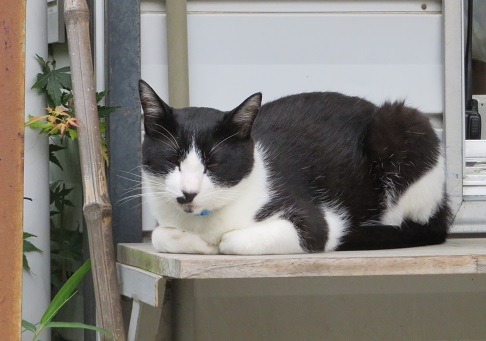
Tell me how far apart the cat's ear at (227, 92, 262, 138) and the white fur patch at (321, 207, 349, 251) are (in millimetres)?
394

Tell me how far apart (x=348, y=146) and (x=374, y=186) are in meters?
0.15

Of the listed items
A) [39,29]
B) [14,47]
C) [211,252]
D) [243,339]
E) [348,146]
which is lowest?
[243,339]

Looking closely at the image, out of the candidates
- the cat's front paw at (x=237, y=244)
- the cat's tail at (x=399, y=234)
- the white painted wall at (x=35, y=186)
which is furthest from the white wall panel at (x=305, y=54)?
the cat's front paw at (x=237, y=244)

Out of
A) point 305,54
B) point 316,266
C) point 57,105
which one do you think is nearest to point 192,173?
point 316,266

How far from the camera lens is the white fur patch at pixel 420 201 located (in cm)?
250

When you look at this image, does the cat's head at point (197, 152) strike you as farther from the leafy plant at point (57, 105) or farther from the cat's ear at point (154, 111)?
the leafy plant at point (57, 105)

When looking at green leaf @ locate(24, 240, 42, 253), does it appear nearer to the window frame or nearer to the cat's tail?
the cat's tail

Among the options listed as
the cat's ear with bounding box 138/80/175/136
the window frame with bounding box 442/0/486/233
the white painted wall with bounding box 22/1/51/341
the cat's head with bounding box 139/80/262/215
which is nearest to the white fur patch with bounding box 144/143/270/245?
the cat's head with bounding box 139/80/262/215

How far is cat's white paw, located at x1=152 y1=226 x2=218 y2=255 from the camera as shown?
2.11 m

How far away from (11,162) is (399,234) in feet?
4.15

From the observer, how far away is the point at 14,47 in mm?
1583

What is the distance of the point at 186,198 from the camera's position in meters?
2.02

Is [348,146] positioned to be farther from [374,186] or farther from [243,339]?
[243,339]

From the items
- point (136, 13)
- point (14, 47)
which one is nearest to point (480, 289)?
point (136, 13)
